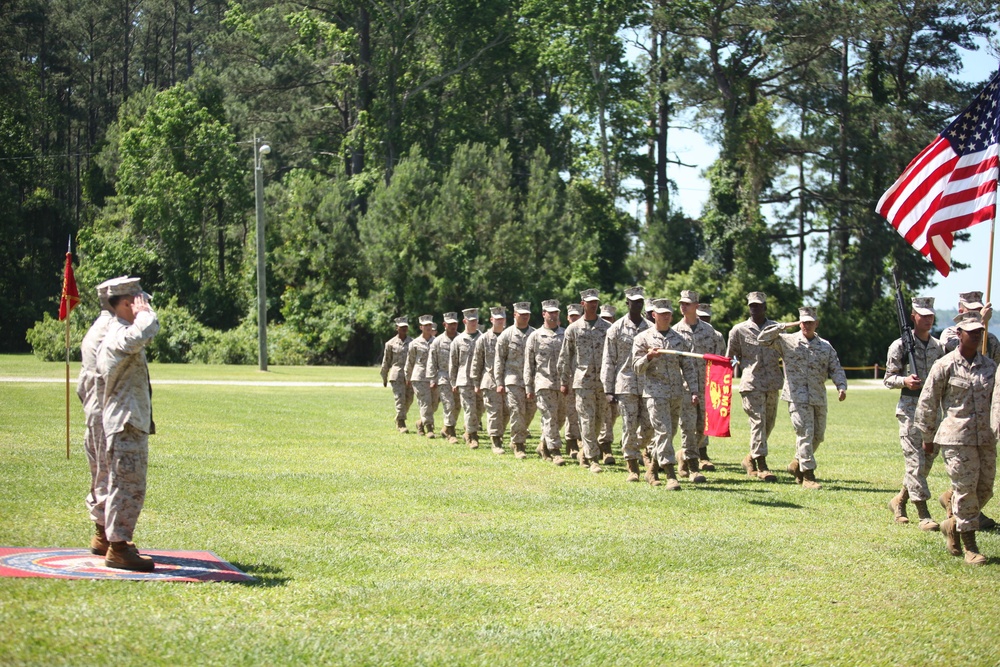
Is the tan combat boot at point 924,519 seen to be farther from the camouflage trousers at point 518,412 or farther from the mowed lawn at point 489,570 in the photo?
the camouflage trousers at point 518,412

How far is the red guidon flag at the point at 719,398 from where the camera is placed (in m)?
14.8

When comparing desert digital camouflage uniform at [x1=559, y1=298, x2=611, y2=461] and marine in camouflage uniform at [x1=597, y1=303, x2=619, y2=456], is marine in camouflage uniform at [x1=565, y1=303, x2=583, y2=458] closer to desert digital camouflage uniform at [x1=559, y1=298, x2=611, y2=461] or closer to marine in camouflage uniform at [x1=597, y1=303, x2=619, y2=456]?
marine in camouflage uniform at [x1=597, y1=303, x2=619, y2=456]

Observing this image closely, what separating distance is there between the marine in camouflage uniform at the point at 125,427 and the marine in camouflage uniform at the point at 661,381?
23.3 ft

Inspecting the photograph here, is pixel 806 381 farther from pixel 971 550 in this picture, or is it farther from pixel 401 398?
pixel 401 398

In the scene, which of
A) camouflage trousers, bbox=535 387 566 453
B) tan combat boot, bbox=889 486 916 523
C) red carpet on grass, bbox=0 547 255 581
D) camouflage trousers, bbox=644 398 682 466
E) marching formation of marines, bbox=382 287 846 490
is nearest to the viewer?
red carpet on grass, bbox=0 547 255 581

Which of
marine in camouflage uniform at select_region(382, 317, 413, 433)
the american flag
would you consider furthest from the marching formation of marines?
the american flag

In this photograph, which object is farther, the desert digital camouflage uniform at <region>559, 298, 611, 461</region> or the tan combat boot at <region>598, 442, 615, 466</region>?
the tan combat boot at <region>598, 442, 615, 466</region>

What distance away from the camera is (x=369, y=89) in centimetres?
6100

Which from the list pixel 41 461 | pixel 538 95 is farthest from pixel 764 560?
pixel 538 95

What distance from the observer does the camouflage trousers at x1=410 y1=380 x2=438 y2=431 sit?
21141 millimetres

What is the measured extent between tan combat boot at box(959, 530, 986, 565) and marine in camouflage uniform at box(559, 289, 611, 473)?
671cm

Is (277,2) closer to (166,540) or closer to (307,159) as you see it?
(307,159)

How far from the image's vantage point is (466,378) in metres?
20.1

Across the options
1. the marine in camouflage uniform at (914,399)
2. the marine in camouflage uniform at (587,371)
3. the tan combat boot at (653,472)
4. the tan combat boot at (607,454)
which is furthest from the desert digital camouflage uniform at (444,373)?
the marine in camouflage uniform at (914,399)
